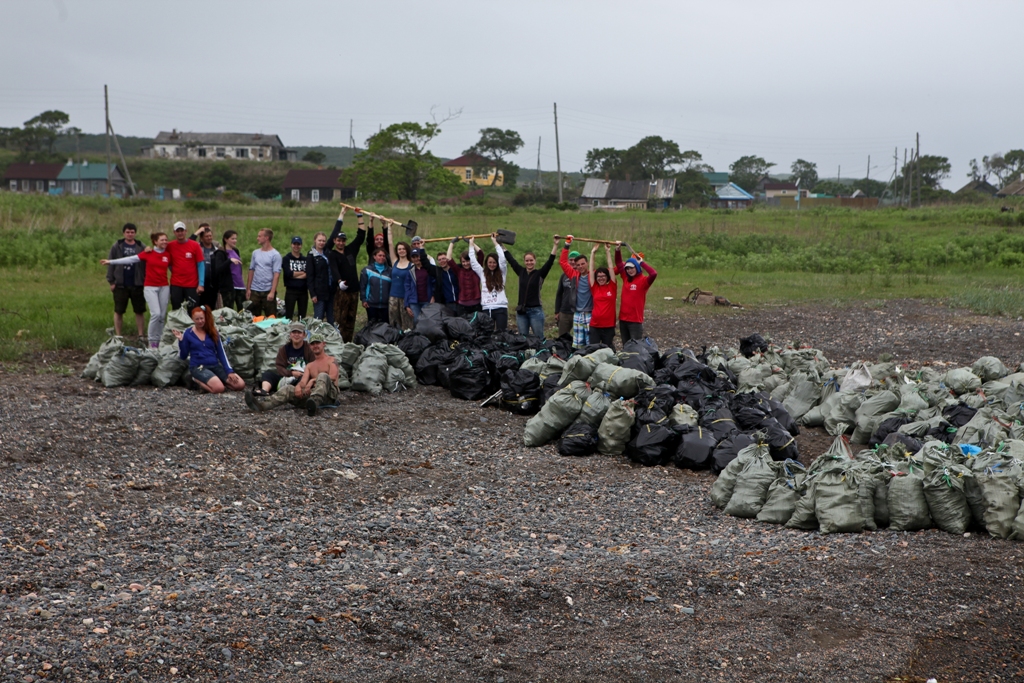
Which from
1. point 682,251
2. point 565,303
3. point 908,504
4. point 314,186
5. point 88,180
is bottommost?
point 908,504

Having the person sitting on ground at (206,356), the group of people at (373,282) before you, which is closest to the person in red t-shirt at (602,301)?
the group of people at (373,282)

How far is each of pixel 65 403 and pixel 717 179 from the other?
10265cm

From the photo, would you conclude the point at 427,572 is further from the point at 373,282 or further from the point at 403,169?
the point at 403,169

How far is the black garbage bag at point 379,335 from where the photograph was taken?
36.6 feet

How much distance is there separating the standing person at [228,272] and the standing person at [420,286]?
2.43 metres

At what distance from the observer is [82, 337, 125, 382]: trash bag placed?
1005 centimetres

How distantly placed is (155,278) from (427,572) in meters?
7.20

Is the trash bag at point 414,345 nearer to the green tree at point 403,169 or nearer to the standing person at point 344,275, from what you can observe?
the standing person at point 344,275

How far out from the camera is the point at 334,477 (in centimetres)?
723

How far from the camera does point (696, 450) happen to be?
764cm

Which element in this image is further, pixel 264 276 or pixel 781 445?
pixel 264 276

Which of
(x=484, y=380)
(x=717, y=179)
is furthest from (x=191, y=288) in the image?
(x=717, y=179)

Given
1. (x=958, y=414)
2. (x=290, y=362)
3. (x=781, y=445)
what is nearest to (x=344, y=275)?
(x=290, y=362)

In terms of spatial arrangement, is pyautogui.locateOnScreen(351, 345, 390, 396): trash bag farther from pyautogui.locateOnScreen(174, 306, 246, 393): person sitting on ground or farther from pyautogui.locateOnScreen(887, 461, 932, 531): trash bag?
pyautogui.locateOnScreen(887, 461, 932, 531): trash bag
